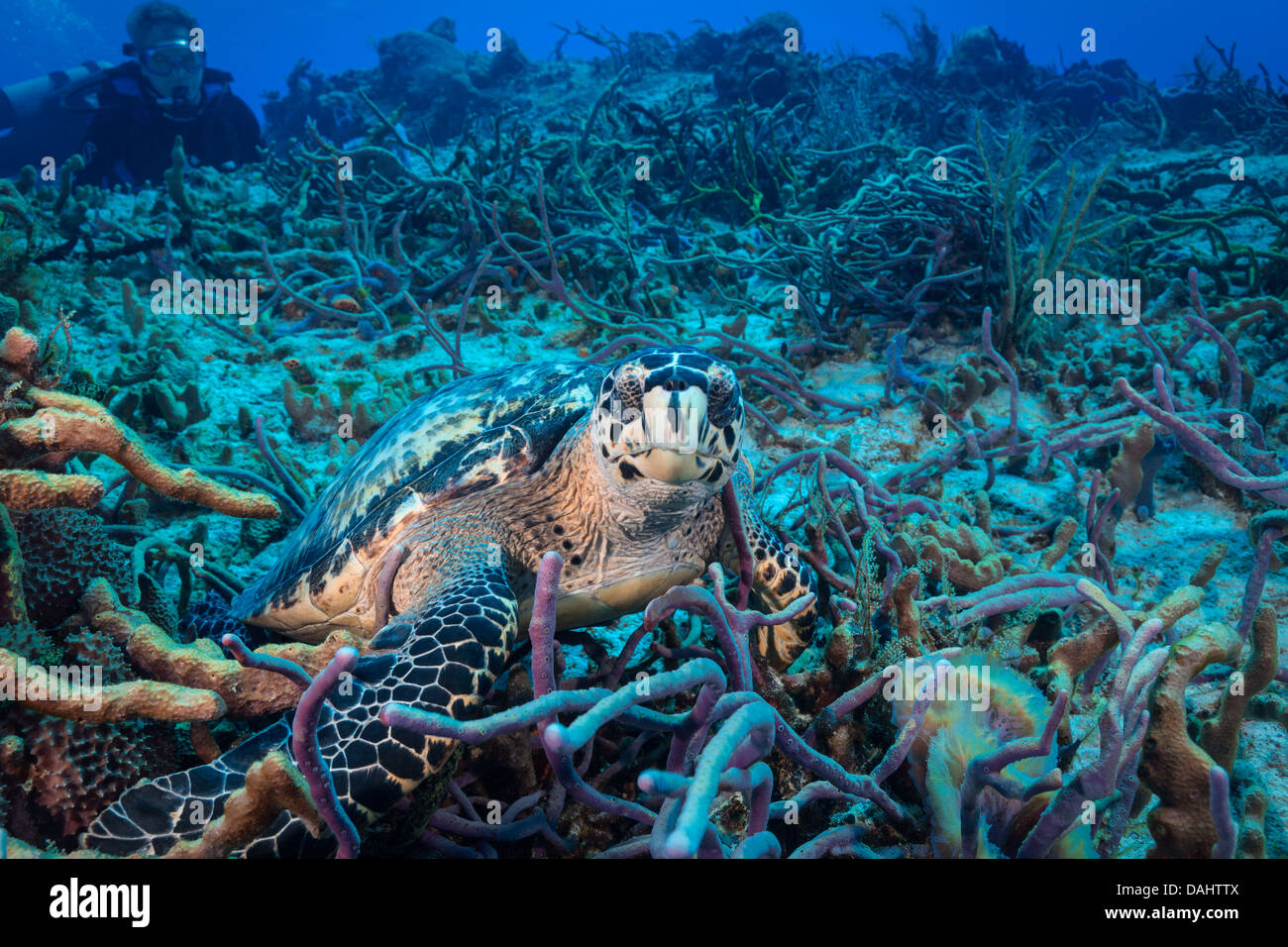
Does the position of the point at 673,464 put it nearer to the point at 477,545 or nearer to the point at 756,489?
the point at 477,545

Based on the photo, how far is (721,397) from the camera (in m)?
1.64

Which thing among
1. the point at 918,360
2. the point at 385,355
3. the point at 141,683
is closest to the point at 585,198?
the point at 385,355

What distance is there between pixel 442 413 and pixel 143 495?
4.63ft

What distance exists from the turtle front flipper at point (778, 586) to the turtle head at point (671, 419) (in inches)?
11.5

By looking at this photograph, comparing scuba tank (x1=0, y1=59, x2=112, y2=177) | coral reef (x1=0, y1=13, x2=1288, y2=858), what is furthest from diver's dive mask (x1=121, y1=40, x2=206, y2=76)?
coral reef (x1=0, y1=13, x2=1288, y2=858)

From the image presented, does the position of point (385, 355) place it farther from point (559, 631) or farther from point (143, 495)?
point (559, 631)

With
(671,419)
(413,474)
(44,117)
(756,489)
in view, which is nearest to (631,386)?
(671,419)

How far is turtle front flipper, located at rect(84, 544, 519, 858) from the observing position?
1.12 m

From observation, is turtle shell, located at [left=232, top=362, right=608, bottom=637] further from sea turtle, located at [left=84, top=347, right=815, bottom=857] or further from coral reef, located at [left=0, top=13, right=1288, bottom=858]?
coral reef, located at [left=0, top=13, right=1288, bottom=858]

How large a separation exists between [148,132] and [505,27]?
108 meters

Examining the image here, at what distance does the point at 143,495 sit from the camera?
2590 millimetres

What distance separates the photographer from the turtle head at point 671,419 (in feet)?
5.09

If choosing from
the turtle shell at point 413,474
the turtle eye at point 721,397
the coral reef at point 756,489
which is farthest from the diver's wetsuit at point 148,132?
the turtle eye at point 721,397

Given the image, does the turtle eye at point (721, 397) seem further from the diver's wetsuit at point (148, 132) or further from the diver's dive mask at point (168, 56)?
the diver's dive mask at point (168, 56)
